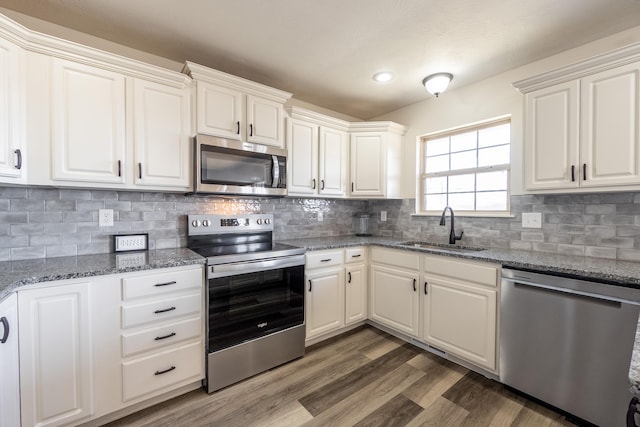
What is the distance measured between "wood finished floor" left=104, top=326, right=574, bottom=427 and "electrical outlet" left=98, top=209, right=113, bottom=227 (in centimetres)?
127

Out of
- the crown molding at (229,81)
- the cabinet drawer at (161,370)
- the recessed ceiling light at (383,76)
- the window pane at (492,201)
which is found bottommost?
the cabinet drawer at (161,370)

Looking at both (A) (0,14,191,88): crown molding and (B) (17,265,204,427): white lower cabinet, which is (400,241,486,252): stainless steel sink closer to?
(B) (17,265,204,427): white lower cabinet

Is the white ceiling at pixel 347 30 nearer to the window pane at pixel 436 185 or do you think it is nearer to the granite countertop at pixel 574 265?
the window pane at pixel 436 185

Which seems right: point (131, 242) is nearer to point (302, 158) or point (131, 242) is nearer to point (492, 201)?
point (302, 158)

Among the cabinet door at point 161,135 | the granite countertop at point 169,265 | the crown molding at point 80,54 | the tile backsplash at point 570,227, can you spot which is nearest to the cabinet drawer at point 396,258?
the granite countertop at point 169,265

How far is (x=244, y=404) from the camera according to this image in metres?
1.83

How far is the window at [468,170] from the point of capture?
2.63m

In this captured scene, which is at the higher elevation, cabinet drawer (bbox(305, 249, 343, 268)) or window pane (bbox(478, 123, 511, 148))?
window pane (bbox(478, 123, 511, 148))

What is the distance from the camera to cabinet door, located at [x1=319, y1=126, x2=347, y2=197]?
117 inches

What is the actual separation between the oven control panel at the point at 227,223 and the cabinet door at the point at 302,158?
1.34 ft

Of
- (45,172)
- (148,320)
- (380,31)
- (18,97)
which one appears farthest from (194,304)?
(380,31)

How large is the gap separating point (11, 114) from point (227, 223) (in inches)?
57.1

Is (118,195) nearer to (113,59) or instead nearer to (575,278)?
(113,59)

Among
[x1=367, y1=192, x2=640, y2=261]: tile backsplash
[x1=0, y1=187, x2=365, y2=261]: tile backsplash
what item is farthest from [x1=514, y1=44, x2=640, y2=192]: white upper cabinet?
[x1=0, y1=187, x2=365, y2=261]: tile backsplash
